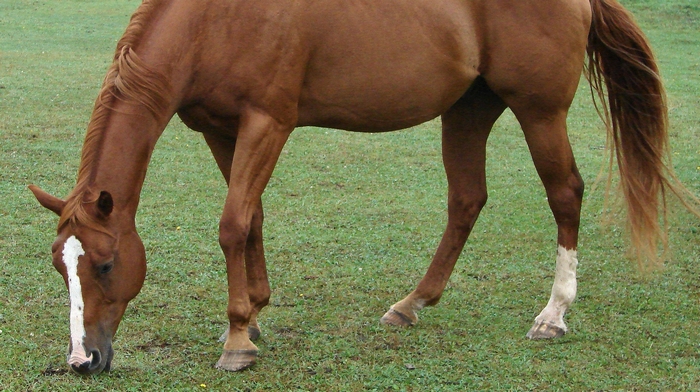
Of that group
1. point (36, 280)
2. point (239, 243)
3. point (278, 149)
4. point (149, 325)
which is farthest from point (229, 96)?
point (36, 280)

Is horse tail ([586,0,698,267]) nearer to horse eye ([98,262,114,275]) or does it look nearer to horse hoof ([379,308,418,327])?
horse hoof ([379,308,418,327])

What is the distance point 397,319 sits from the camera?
13.4 ft

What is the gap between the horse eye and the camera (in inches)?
121

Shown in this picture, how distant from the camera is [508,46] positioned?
3807 mm

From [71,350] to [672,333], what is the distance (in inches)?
111

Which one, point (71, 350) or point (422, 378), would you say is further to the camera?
point (422, 378)

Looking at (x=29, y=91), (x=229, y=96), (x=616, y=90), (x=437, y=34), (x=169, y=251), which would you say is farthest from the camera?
(x=29, y=91)

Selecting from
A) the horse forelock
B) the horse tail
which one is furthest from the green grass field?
the horse forelock

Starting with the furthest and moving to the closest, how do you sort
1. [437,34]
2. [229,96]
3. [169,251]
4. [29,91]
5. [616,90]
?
1. [29,91]
2. [169,251]
3. [616,90]
4. [437,34]
5. [229,96]

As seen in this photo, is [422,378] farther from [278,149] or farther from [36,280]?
[36,280]

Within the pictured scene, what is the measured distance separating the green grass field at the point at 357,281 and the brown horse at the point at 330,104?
0.23 meters

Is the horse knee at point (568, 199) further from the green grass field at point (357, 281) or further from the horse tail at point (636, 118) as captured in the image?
the green grass field at point (357, 281)

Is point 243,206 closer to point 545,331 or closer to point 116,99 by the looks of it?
point 116,99

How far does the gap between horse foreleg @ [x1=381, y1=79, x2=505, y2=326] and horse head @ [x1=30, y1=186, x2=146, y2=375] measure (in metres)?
1.63
